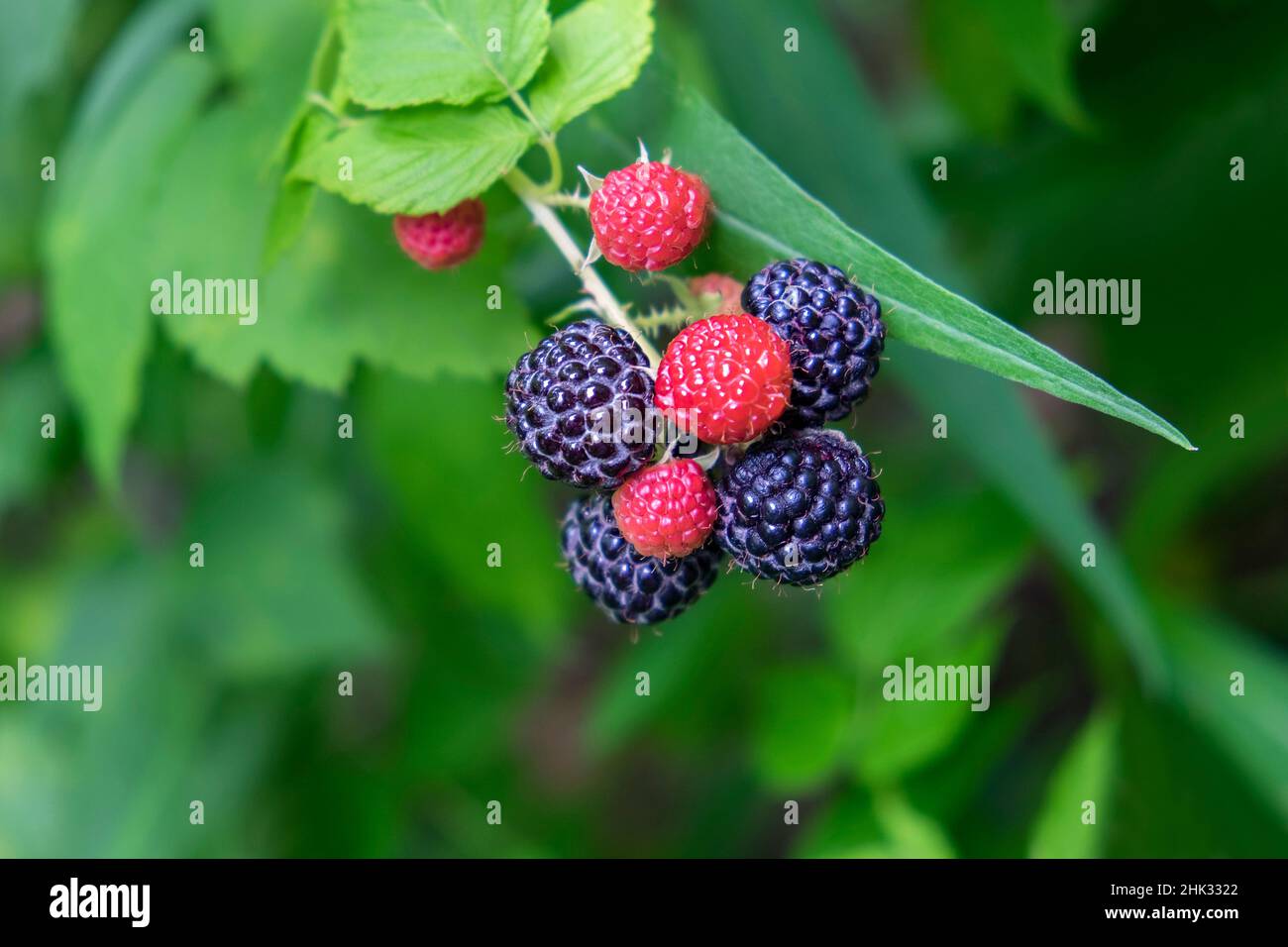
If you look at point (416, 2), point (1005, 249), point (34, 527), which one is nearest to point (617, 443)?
point (416, 2)

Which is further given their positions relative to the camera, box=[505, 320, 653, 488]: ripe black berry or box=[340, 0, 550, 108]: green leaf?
box=[340, 0, 550, 108]: green leaf

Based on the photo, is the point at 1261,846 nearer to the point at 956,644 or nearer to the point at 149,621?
the point at 956,644

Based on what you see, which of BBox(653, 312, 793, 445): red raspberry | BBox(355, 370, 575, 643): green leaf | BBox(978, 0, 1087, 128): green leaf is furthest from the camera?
BBox(355, 370, 575, 643): green leaf

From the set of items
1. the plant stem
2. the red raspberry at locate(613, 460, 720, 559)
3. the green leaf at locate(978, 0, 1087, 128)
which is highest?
the green leaf at locate(978, 0, 1087, 128)

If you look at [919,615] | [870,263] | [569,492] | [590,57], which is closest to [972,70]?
[919,615]

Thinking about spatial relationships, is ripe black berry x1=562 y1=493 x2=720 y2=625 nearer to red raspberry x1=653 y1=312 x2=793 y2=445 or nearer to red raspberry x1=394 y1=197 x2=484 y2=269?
red raspberry x1=653 y1=312 x2=793 y2=445

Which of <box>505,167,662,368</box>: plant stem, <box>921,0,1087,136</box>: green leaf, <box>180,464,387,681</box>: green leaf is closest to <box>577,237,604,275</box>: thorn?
<box>505,167,662,368</box>: plant stem

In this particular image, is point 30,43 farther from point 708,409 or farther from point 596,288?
point 708,409
